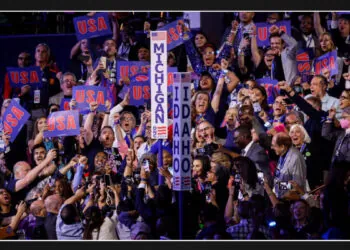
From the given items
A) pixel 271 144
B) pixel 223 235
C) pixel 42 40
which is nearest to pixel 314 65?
pixel 271 144

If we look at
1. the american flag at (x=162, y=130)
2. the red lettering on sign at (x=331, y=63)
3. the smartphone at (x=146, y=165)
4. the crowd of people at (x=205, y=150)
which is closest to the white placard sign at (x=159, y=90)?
the american flag at (x=162, y=130)

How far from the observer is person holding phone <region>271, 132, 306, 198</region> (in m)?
15.5

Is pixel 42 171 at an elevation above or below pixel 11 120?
below

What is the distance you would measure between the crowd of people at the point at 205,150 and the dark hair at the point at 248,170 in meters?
0.01

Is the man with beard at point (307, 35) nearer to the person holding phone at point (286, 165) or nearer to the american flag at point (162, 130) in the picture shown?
the person holding phone at point (286, 165)

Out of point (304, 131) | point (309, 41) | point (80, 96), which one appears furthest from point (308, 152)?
point (80, 96)

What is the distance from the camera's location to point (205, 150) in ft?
51.4

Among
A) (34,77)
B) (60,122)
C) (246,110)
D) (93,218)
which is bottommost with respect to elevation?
(93,218)

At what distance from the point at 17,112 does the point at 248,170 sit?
9.36 feet

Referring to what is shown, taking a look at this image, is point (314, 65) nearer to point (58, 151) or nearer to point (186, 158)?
point (186, 158)

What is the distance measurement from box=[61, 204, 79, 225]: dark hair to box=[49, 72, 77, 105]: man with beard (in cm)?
129

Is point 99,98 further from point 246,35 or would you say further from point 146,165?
point 246,35

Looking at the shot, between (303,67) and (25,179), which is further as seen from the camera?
(25,179)

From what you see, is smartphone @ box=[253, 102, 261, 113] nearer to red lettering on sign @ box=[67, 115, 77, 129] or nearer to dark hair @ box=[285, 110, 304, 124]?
dark hair @ box=[285, 110, 304, 124]
